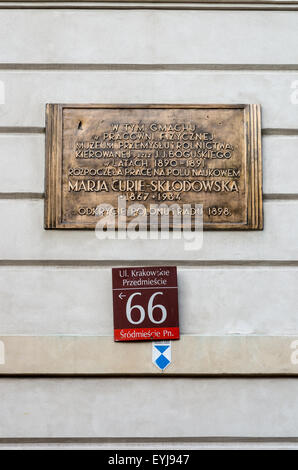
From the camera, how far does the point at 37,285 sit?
5.47m

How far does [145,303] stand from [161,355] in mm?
556

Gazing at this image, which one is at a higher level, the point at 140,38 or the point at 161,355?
the point at 140,38

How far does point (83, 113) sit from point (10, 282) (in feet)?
6.45

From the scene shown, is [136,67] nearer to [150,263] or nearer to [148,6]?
[148,6]

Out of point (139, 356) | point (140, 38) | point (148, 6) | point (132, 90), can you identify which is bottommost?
point (139, 356)

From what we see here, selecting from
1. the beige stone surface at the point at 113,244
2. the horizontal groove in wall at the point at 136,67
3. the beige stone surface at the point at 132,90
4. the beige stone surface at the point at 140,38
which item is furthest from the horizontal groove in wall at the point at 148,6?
the beige stone surface at the point at 113,244

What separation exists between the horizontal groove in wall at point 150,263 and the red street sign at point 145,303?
0.24ft

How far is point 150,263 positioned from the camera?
550 centimetres

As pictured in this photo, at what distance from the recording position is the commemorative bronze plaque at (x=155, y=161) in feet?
18.1

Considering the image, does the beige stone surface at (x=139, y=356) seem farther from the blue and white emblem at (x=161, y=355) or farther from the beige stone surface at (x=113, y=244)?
the beige stone surface at (x=113, y=244)

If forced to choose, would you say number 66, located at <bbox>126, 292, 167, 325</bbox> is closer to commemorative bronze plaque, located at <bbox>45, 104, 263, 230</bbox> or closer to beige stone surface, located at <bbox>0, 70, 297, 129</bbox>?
commemorative bronze plaque, located at <bbox>45, 104, 263, 230</bbox>

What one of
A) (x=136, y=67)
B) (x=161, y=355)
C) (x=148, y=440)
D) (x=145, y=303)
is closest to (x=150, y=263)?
(x=145, y=303)
